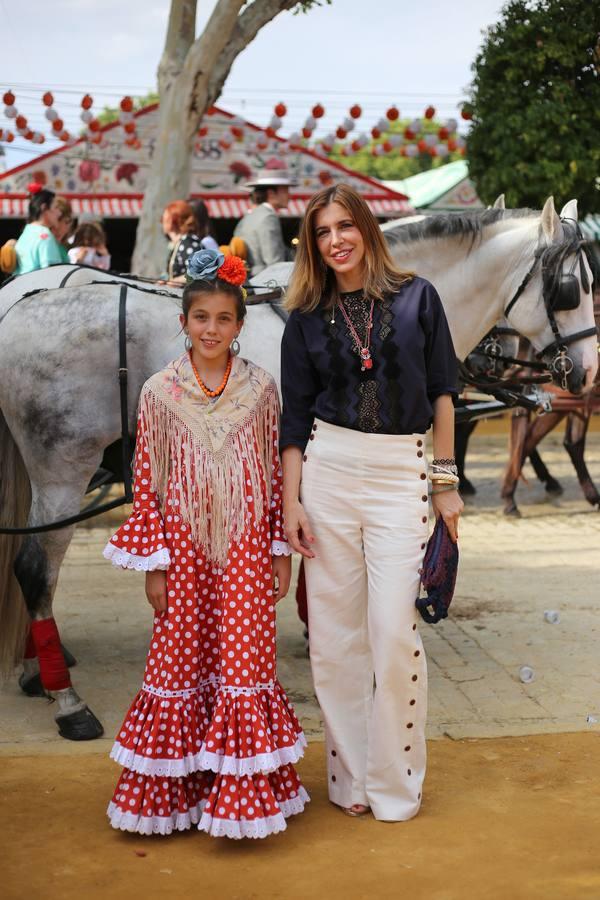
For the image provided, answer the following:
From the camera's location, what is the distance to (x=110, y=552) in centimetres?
367

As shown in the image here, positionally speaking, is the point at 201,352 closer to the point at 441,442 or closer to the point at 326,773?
the point at 441,442

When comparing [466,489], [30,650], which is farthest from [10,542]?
[466,489]

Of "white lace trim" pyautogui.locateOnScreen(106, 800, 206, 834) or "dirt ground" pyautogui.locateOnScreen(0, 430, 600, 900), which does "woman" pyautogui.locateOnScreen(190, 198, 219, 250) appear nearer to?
"dirt ground" pyautogui.locateOnScreen(0, 430, 600, 900)

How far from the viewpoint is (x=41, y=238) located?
7121mm

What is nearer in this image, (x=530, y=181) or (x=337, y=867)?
(x=337, y=867)

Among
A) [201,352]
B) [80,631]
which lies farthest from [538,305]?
[80,631]

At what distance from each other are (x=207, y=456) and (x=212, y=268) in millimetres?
605

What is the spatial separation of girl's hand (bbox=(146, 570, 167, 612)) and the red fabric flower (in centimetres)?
97

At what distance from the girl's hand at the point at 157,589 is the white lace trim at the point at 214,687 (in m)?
0.26

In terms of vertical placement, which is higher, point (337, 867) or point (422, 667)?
point (422, 667)

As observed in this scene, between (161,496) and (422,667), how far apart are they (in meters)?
1.02

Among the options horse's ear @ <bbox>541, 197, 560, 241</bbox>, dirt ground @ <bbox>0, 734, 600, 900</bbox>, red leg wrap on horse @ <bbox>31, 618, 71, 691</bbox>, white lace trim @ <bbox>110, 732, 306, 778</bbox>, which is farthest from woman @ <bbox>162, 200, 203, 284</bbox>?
white lace trim @ <bbox>110, 732, 306, 778</bbox>

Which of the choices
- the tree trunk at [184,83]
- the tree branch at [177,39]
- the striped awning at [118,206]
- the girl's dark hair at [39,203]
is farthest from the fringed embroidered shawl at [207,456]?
the striped awning at [118,206]

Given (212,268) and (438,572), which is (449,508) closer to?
(438,572)
